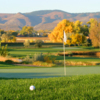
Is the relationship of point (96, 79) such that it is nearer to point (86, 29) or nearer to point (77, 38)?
point (77, 38)

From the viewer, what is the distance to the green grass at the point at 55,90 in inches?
262

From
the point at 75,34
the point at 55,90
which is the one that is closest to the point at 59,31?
the point at 75,34

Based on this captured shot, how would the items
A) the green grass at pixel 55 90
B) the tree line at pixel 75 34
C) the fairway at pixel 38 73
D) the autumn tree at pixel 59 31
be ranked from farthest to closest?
the autumn tree at pixel 59 31, the tree line at pixel 75 34, the fairway at pixel 38 73, the green grass at pixel 55 90

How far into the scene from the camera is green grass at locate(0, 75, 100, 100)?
262 inches

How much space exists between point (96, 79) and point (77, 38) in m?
52.5

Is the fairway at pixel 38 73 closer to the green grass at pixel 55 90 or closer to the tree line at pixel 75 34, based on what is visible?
the green grass at pixel 55 90

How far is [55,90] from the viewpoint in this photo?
7453mm

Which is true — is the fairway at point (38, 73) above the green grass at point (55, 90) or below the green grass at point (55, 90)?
below

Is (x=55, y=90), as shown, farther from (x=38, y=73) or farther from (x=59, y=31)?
(x=59, y=31)

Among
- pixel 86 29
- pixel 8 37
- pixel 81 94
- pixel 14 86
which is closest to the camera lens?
pixel 81 94

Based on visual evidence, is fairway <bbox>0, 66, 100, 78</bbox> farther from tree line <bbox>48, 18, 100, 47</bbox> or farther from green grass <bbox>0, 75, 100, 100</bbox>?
tree line <bbox>48, 18, 100, 47</bbox>

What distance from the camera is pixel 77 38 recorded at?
6128 cm

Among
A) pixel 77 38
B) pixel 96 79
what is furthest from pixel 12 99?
pixel 77 38

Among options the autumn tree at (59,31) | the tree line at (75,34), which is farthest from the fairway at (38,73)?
the autumn tree at (59,31)
